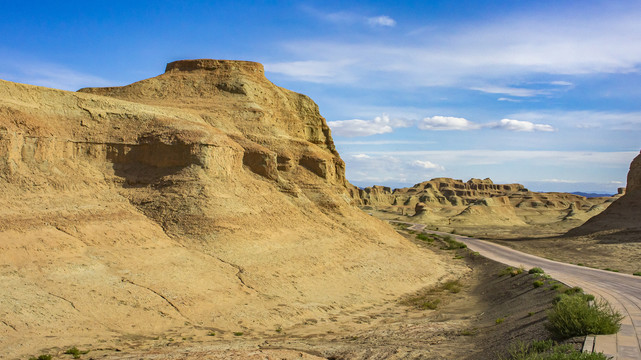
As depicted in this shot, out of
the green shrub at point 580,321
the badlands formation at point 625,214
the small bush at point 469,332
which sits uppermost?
the badlands formation at point 625,214

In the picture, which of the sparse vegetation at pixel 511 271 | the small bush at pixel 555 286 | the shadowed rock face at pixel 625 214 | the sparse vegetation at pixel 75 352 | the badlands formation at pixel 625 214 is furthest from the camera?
the shadowed rock face at pixel 625 214

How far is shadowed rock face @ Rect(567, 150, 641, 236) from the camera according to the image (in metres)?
47.6

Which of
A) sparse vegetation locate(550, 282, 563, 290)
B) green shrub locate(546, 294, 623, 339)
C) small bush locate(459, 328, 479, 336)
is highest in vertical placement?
green shrub locate(546, 294, 623, 339)

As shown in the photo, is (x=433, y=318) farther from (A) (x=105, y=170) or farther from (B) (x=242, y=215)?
(A) (x=105, y=170)

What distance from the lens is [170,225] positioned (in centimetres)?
2011

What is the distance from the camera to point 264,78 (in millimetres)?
33469

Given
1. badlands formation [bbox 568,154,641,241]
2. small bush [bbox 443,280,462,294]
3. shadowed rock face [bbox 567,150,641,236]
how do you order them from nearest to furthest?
small bush [bbox 443,280,462,294], badlands formation [bbox 568,154,641,241], shadowed rock face [bbox 567,150,641,236]

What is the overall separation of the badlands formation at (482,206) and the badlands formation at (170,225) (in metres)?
51.3

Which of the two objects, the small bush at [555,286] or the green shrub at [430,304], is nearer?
the small bush at [555,286]

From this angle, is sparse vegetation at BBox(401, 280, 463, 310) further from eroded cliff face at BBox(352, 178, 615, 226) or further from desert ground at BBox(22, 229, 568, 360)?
eroded cliff face at BBox(352, 178, 615, 226)

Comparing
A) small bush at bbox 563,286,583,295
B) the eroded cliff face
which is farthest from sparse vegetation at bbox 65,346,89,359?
the eroded cliff face

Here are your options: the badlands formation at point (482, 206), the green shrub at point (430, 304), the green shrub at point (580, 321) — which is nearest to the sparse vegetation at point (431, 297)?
the green shrub at point (430, 304)

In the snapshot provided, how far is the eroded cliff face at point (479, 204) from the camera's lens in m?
92.4

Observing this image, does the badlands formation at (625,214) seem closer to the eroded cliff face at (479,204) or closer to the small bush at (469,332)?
the eroded cliff face at (479,204)
